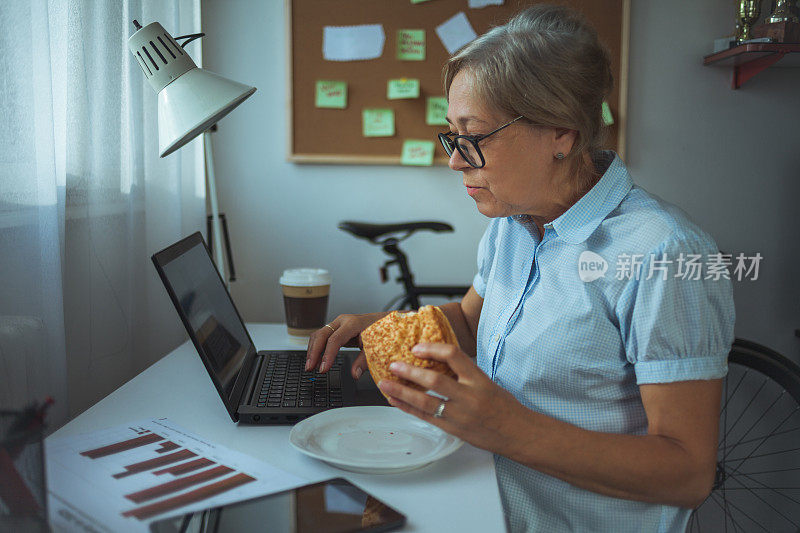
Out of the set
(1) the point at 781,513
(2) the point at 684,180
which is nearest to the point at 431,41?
(2) the point at 684,180

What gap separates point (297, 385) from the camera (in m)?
1.09

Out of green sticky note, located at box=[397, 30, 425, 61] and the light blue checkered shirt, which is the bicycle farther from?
the light blue checkered shirt

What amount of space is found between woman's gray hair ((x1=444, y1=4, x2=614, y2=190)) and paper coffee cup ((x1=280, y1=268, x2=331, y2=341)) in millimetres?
682

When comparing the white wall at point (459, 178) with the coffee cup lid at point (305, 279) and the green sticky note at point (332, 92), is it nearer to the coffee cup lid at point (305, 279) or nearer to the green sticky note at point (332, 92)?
the green sticky note at point (332, 92)

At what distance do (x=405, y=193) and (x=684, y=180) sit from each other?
2.81 feet

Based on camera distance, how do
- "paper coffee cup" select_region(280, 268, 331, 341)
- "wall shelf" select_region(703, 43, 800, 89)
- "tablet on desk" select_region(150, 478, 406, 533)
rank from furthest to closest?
1. "wall shelf" select_region(703, 43, 800, 89)
2. "paper coffee cup" select_region(280, 268, 331, 341)
3. "tablet on desk" select_region(150, 478, 406, 533)

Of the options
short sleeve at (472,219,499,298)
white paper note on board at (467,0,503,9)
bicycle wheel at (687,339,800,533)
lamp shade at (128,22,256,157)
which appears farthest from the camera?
bicycle wheel at (687,339,800,533)

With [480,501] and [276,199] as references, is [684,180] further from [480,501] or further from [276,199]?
[480,501]

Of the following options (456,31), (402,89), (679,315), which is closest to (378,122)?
(402,89)

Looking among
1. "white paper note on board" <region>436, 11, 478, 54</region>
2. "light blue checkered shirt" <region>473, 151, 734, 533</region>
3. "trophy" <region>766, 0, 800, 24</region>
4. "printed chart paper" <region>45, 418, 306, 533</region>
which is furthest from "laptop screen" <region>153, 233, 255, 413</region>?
"trophy" <region>766, 0, 800, 24</region>

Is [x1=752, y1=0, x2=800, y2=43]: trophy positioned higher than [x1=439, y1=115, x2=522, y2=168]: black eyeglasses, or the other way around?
[x1=752, y1=0, x2=800, y2=43]: trophy

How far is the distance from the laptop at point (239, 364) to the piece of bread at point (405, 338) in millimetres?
195

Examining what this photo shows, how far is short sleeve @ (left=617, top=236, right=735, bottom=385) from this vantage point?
82 cm

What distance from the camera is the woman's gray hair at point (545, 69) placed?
93cm
